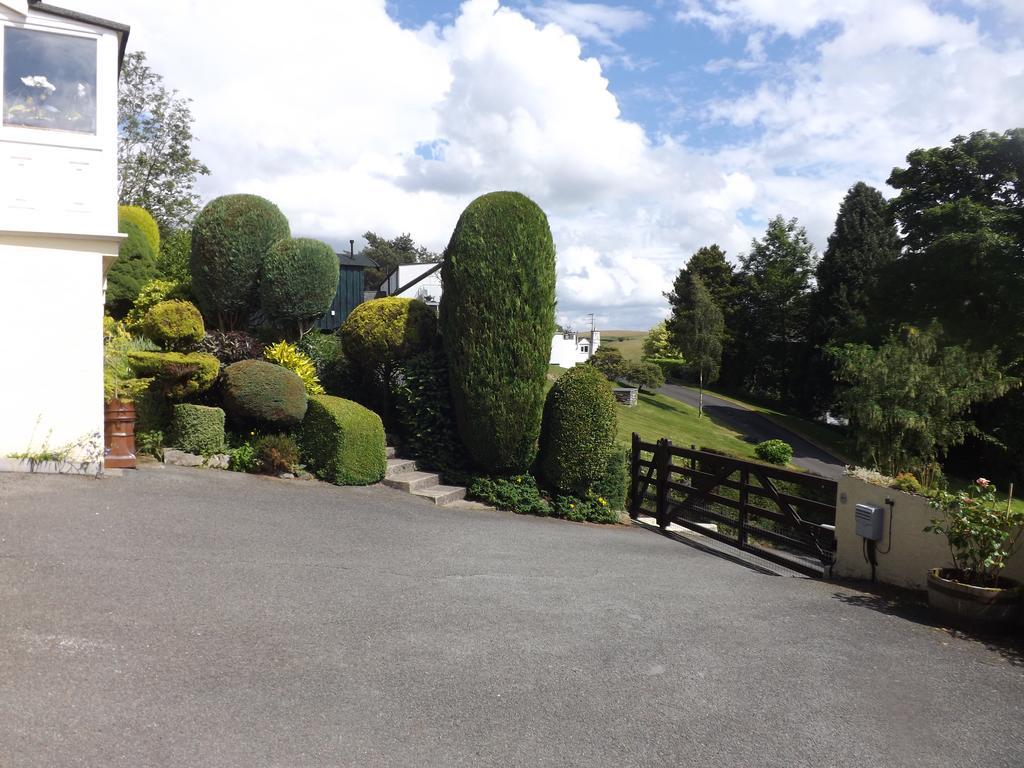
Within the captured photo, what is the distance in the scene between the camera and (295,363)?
13062 millimetres

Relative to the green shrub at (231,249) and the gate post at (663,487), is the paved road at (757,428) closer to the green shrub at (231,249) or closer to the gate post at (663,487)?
the gate post at (663,487)

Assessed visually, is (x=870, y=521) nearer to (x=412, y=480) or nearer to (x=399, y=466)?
(x=412, y=480)

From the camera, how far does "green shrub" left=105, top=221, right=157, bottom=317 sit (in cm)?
1608

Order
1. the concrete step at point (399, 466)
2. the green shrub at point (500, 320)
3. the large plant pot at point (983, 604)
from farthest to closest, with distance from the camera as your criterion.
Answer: the concrete step at point (399, 466) < the green shrub at point (500, 320) < the large plant pot at point (983, 604)

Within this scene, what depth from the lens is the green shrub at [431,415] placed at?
12258 mm

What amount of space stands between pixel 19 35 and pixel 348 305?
62.6 ft

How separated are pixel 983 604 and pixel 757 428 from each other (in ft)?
115

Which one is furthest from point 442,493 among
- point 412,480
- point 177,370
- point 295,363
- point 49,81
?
point 49,81

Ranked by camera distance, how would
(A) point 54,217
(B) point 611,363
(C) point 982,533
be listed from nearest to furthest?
(C) point 982,533 → (A) point 54,217 → (B) point 611,363

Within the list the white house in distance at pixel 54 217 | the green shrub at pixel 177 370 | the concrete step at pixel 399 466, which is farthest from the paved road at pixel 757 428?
the white house in distance at pixel 54 217

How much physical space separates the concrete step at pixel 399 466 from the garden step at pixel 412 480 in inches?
3.2

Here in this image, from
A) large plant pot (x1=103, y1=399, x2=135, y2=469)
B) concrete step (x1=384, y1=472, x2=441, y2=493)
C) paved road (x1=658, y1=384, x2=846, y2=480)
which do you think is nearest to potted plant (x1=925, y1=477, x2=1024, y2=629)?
concrete step (x1=384, y1=472, x2=441, y2=493)

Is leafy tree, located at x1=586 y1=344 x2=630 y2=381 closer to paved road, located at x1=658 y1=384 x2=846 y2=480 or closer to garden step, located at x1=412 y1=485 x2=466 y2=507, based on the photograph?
paved road, located at x1=658 y1=384 x2=846 y2=480

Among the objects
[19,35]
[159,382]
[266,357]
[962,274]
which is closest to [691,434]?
[962,274]
